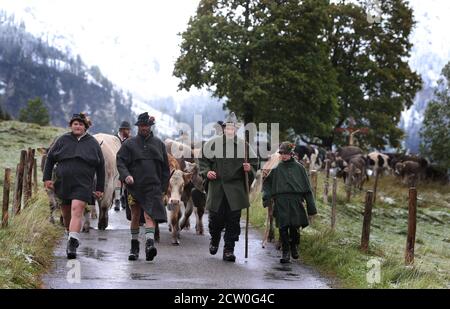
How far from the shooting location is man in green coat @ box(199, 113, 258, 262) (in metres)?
12.0

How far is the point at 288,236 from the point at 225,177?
1.36 m

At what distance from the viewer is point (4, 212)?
39.4 ft

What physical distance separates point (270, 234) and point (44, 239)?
4352 millimetres

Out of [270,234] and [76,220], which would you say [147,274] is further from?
[270,234]

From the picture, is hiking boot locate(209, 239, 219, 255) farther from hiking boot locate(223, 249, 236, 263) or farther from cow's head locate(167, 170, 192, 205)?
cow's head locate(167, 170, 192, 205)

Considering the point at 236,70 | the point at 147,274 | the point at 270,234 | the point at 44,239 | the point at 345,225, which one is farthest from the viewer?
the point at 236,70

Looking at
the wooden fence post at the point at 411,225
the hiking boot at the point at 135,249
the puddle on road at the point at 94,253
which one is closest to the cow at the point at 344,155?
the wooden fence post at the point at 411,225

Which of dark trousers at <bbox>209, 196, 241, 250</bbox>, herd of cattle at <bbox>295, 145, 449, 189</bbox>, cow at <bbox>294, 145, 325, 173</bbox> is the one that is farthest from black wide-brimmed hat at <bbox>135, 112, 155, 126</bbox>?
cow at <bbox>294, 145, 325, 173</bbox>

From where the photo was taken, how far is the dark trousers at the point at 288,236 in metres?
11.7

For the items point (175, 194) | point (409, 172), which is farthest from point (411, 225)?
Answer: point (409, 172)

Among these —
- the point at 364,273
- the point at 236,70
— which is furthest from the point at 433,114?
the point at 364,273

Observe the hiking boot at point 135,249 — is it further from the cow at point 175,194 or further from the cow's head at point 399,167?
the cow's head at point 399,167

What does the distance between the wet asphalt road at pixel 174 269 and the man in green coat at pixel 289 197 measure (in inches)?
16.6

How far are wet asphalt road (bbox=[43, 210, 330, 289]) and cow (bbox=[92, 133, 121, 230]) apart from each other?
66 cm
